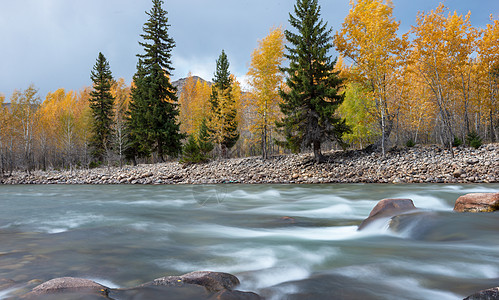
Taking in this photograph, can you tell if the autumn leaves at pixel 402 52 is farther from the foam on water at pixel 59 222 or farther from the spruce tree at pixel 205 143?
the foam on water at pixel 59 222

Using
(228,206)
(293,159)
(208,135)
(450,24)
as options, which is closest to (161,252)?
(228,206)

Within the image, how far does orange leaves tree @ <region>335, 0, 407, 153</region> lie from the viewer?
16328 millimetres

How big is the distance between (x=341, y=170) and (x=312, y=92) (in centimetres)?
528

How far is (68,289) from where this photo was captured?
2.05 metres

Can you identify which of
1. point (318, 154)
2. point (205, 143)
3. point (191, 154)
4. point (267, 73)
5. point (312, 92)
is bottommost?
point (318, 154)

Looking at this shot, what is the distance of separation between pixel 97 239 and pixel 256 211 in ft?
13.4

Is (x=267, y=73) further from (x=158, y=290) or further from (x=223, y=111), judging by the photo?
(x=158, y=290)

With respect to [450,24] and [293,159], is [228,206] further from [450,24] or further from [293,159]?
[450,24]

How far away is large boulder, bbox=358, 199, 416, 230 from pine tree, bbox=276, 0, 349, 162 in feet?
38.3

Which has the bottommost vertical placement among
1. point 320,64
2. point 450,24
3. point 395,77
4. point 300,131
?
point 300,131

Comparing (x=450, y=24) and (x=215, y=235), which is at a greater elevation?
(x=450, y=24)

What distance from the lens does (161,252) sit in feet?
12.5

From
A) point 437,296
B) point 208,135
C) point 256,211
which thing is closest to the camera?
point 437,296

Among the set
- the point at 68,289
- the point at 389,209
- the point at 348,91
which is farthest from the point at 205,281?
the point at 348,91
